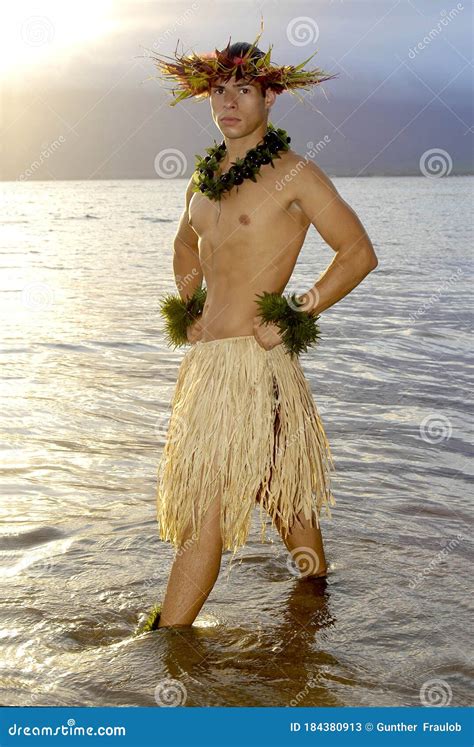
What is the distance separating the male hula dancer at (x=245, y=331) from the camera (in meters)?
3.80

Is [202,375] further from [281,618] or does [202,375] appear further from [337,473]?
[337,473]

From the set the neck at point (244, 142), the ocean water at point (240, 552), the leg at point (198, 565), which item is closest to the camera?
the ocean water at point (240, 552)

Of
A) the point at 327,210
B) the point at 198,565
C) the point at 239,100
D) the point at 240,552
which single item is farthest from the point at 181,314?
the point at 240,552

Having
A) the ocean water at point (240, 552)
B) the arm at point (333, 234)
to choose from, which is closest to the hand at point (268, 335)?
the arm at point (333, 234)

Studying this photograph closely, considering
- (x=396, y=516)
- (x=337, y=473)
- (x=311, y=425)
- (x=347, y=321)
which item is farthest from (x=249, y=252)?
(x=347, y=321)

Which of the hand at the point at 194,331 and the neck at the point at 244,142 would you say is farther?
the hand at the point at 194,331

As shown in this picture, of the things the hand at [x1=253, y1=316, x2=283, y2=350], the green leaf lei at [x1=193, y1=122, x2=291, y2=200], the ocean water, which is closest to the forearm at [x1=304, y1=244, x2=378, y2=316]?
the hand at [x1=253, y1=316, x2=283, y2=350]

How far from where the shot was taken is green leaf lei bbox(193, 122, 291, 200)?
12.9 ft

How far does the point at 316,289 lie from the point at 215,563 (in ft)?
3.65

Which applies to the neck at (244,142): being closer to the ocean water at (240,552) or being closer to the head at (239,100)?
the head at (239,100)

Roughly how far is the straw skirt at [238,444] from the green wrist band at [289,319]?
14 centimetres

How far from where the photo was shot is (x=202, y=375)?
13.0 ft

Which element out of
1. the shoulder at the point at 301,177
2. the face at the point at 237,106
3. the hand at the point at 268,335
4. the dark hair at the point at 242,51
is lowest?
the hand at the point at 268,335

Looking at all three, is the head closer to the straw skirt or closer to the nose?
the nose
